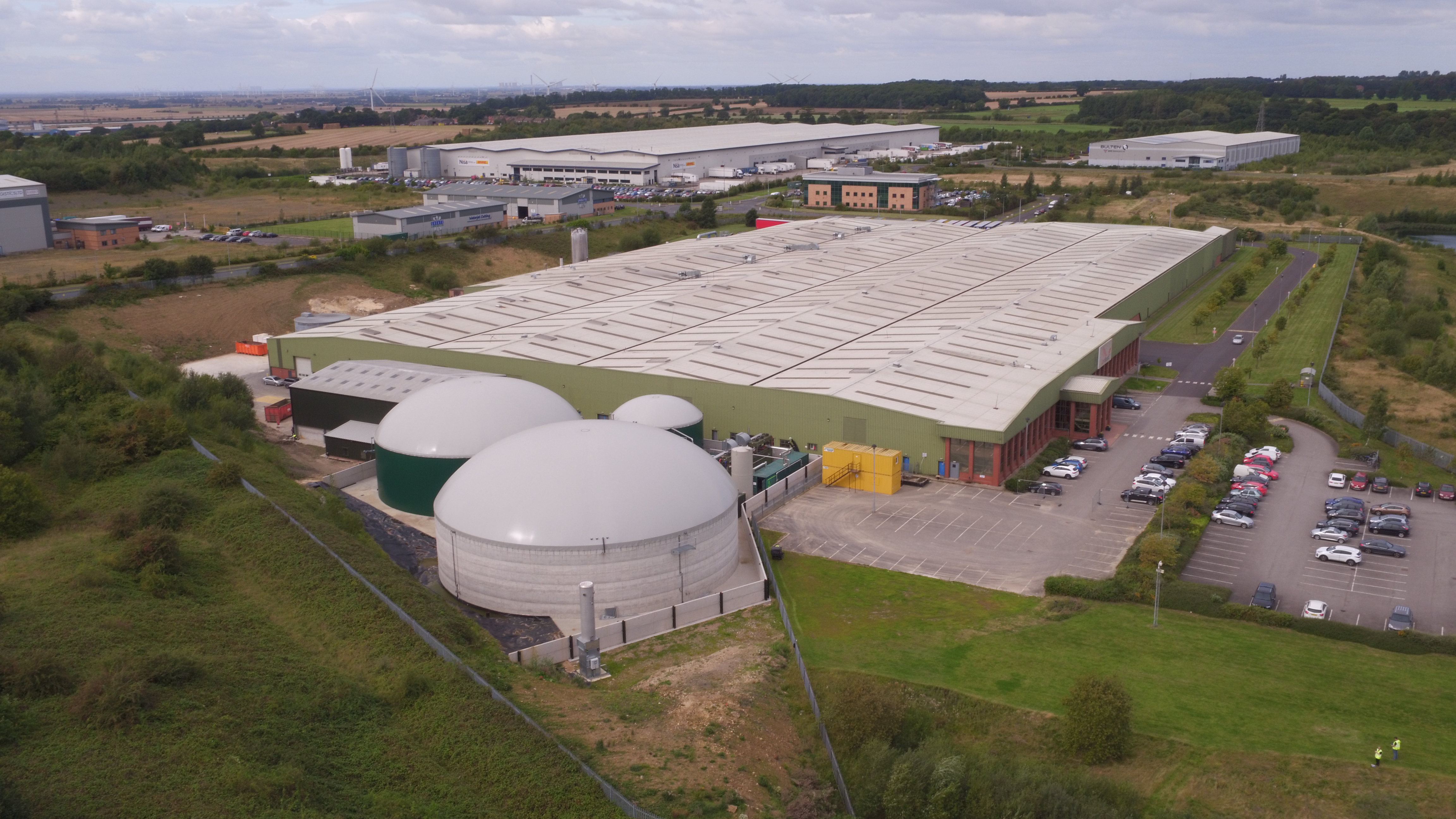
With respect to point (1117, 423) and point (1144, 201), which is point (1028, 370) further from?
point (1144, 201)

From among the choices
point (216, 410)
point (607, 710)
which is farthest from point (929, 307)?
point (607, 710)

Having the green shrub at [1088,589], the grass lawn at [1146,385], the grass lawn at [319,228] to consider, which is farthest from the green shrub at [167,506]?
the grass lawn at [319,228]

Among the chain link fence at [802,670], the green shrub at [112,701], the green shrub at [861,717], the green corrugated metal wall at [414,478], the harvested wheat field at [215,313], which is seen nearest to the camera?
the green shrub at [112,701]

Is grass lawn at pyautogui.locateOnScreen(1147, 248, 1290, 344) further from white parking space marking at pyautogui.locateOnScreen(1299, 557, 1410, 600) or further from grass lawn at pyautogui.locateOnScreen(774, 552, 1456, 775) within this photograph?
grass lawn at pyautogui.locateOnScreen(774, 552, 1456, 775)

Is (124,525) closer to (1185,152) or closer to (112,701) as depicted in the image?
(112,701)

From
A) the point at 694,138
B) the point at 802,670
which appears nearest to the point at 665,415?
the point at 802,670

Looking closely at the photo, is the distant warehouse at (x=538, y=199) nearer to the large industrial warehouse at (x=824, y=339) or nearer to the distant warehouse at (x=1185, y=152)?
the large industrial warehouse at (x=824, y=339)

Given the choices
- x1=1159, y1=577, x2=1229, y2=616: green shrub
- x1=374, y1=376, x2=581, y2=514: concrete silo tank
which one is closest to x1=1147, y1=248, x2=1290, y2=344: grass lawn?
x1=1159, y1=577, x2=1229, y2=616: green shrub
